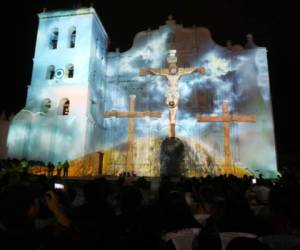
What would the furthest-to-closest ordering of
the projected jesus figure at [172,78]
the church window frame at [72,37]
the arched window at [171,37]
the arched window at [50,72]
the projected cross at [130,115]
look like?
the arched window at [171,37] → the church window frame at [72,37] → the arched window at [50,72] → the projected cross at [130,115] → the projected jesus figure at [172,78]

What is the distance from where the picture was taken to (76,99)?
2144 cm

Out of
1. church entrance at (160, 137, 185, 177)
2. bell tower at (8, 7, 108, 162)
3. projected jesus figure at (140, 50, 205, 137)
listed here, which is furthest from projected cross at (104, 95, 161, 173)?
church entrance at (160, 137, 185, 177)

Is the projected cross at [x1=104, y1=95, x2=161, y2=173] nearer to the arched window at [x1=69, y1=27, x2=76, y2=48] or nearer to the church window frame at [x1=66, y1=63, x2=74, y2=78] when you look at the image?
the church window frame at [x1=66, y1=63, x2=74, y2=78]

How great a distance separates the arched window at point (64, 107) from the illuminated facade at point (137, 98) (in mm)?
73

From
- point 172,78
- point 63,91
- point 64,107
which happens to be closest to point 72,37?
point 63,91

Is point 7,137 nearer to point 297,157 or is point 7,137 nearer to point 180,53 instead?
point 180,53

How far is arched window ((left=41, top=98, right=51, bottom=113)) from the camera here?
22266 millimetres

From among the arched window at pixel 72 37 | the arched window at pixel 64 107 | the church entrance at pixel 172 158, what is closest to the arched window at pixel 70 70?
the arched window at pixel 72 37

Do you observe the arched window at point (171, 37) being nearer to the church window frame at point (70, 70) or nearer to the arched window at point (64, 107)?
the church window frame at point (70, 70)

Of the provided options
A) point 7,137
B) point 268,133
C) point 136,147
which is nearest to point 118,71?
point 136,147

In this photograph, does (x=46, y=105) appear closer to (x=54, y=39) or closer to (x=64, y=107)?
(x=64, y=107)

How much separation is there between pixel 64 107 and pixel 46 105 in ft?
4.21

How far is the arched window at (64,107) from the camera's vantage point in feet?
71.9

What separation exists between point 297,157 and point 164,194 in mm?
26146
